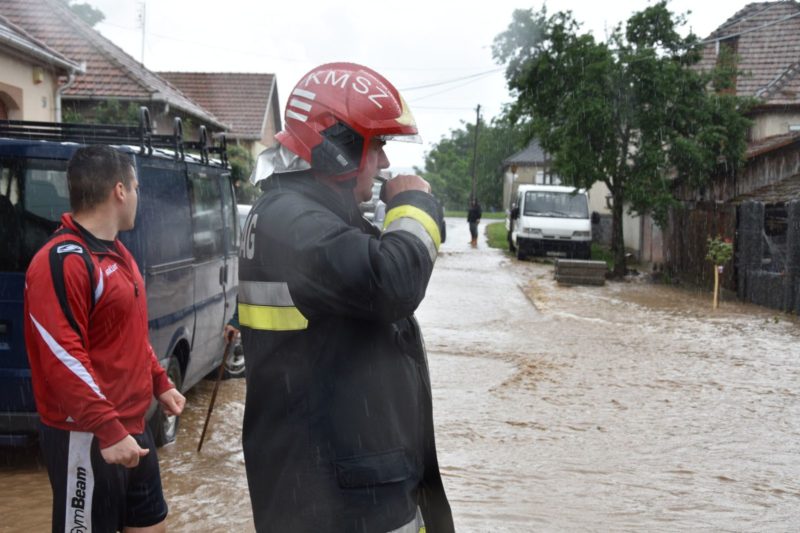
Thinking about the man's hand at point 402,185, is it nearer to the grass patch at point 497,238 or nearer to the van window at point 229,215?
the van window at point 229,215

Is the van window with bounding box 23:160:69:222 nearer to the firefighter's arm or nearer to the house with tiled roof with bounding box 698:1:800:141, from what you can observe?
the firefighter's arm

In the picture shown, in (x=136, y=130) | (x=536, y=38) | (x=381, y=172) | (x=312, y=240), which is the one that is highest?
(x=536, y=38)

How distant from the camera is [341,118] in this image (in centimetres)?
221

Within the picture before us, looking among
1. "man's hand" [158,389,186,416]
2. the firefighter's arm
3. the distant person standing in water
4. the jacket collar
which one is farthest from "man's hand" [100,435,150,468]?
the distant person standing in water

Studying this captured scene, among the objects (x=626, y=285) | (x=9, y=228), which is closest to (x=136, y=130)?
(x=9, y=228)

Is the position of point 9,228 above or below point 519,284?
above

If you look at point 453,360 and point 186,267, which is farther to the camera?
point 453,360

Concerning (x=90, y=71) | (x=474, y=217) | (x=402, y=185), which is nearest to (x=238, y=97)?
(x=474, y=217)

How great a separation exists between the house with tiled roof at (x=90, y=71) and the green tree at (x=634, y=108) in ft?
31.1

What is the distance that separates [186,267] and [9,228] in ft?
4.32

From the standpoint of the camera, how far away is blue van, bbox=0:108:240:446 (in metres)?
5.17

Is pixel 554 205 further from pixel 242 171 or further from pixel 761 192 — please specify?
pixel 242 171

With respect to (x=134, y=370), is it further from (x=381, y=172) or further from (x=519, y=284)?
(x=519, y=284)

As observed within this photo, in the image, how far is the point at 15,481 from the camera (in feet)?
18.0
